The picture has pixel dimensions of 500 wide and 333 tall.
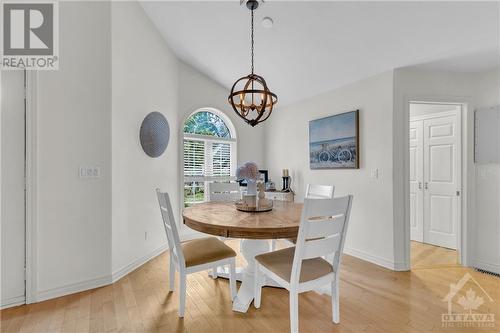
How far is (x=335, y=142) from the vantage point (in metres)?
3.33

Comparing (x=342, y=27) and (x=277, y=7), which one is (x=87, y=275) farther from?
(x=342, y=27)

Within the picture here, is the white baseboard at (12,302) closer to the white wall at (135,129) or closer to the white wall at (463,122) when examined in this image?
the white wall at (135,129)

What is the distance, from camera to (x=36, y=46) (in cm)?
222

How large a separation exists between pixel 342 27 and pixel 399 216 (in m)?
2.06

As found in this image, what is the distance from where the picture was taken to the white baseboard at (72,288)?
7.05 feet

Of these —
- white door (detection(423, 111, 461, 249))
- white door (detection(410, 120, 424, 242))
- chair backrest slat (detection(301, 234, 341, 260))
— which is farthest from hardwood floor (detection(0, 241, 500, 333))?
white door (detection(410, 120, 424, 242))

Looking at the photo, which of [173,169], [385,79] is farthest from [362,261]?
[173,169]

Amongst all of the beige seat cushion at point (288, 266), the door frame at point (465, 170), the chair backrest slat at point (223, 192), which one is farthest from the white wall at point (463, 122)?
the chair backrest slat at point (223, 192)

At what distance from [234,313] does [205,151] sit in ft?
9.32

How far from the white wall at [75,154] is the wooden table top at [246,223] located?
1.04 metres

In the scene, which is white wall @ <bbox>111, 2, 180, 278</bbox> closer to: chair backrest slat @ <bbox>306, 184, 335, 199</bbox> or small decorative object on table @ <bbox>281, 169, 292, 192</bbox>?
small decorative object on table @ <bbox>281, 169, 292, 192</bbox>

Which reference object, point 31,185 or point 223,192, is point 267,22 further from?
point 31,185

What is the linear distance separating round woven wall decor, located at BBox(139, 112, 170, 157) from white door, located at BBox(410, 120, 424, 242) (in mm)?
3698

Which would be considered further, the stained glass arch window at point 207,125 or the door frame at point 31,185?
the stained glass arch window at point 207,125
